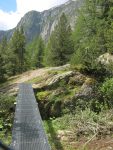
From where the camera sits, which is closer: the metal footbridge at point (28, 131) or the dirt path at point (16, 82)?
the metal footbridge at point (28, 131)

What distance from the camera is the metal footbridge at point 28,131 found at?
22.1 ft

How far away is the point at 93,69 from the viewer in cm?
1780

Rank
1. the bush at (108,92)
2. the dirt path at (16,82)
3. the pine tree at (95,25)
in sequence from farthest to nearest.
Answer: the pine tree at (95,25)
the dirt path at (16,82)
the bush at (108,92)

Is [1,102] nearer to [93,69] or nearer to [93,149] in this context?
[93,69]

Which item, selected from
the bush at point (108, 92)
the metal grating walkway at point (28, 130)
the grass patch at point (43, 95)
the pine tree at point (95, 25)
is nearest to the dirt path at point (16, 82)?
the grass patch at point (43, 95)

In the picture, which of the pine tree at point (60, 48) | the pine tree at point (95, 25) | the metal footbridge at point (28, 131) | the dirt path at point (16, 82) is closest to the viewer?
the metal footbridge at point (28, 131)

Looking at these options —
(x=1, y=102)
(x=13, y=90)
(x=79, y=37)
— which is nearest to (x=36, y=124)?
(x=1, y=102)

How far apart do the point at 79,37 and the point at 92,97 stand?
21.1 metres

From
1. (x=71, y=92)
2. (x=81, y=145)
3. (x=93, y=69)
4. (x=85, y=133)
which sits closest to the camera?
(x=81, y=145)

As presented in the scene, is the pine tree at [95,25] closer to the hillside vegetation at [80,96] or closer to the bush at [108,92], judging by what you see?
the hillside vegetation at [80,96]

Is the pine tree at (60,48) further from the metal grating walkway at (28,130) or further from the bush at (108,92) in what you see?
the metal grating walkway at (28,130)

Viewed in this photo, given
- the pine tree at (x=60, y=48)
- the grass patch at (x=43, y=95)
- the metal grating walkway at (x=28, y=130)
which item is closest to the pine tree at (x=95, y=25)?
the pine tree at (x=60, y=48)

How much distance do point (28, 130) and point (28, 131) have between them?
2.4 inches

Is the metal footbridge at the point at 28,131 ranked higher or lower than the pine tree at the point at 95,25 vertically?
lower
